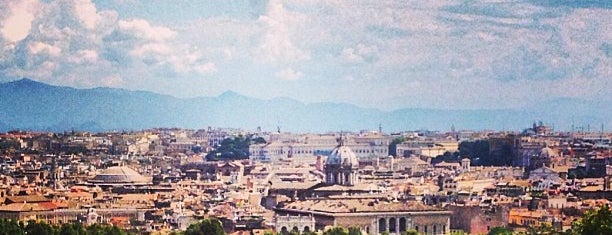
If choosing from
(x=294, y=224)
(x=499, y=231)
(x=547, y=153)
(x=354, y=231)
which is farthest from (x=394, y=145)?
(x=354, y=231)

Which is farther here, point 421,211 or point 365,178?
point 365,178

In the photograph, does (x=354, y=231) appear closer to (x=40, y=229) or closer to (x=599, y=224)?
(x=40, y=229)

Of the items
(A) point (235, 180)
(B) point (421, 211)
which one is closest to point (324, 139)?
(A) point (235, 180)

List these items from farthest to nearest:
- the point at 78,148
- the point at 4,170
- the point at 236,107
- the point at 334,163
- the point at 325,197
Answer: the point at 236,107
the point at 78,148
the point at 4,170
the point at 334,163
the point at 325,197

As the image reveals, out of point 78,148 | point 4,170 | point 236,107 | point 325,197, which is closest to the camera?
point 325,197

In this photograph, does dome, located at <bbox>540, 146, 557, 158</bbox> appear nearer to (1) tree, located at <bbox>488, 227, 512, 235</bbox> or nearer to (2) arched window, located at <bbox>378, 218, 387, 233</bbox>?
(2) arched window, located at <bbox>378, 218, 387, 233</bbox>

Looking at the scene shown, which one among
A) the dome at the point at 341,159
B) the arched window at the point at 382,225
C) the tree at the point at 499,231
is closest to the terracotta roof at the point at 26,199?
the dome at the point at 341,159

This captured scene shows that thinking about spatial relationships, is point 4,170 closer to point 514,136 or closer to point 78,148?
point 78,148

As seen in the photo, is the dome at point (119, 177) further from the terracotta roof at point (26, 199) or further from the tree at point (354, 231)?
the tree at point (354, 231)
